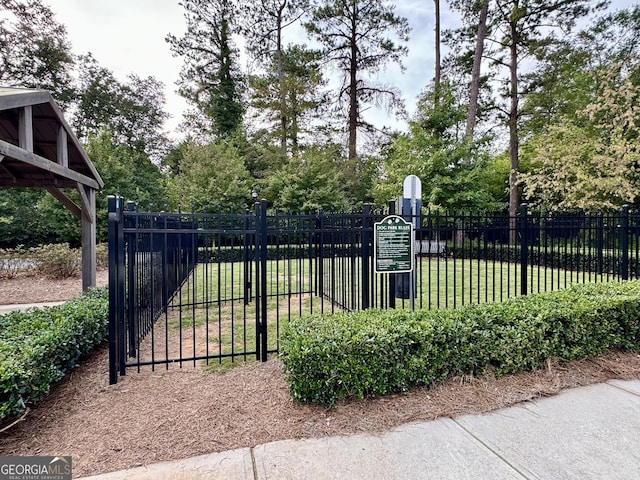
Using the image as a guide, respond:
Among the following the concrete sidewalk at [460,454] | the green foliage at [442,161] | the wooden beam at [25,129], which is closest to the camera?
the concrete sidewalk at [460,454]

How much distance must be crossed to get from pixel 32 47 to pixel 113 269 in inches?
879

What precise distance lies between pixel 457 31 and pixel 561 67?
515cm

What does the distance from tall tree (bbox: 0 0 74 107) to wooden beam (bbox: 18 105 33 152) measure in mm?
18844

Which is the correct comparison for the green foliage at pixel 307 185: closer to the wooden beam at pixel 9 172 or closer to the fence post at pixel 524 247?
the wooden beam at pixel 9 172

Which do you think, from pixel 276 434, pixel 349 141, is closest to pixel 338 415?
pixel 276 434

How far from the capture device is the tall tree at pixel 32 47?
17.5 metres

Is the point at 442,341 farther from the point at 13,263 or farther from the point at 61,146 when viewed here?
the point at 13,263

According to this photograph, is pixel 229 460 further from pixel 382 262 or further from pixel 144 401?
pixel 382 262

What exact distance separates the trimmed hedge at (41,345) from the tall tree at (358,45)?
17060mm

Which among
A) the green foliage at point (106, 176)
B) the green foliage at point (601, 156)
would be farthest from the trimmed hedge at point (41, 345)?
the green foliage at point (601, 156)

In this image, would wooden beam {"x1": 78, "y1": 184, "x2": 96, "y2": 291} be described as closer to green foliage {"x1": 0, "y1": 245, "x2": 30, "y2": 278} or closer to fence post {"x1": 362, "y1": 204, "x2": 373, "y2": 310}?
green foliage {"x1": 0, "y1": 245, "x2": 30, "y2": 278}

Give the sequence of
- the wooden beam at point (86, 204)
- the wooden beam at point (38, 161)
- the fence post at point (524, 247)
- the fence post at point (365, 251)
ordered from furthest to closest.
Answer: the wooden beam at point (86, 204)
the fence post at point (524, 247)
the fence post at point (365, 251)
the wooden beam at point (38, 161)

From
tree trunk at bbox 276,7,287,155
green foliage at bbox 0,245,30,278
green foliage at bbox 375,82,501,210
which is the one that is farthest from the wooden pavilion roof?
tree trunk at bbox 276,7,287,155

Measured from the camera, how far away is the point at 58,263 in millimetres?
9492
